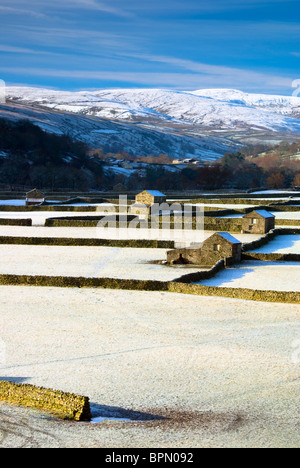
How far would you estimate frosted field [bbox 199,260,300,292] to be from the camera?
28.6 metres

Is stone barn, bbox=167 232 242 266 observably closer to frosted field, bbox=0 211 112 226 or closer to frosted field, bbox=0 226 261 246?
frosted field, bbox=0 226 261 246

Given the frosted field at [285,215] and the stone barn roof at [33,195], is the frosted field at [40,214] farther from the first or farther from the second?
the frosted field at [285,215]

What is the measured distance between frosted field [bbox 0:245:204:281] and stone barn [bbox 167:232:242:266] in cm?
114

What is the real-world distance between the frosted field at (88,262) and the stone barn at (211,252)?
1.14m

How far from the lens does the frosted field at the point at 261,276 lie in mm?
28625

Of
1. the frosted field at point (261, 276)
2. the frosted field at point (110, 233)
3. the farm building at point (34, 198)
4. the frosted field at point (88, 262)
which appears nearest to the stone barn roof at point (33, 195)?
the farm building at point (34, 198)

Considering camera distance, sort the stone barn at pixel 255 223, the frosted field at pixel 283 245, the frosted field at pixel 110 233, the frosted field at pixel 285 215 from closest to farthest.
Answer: the frosted field at pixel 283 245 → the frosted field at pixel 110 233 → the stone barn at pixel 255 223 → the frosted field at pixel 285 215

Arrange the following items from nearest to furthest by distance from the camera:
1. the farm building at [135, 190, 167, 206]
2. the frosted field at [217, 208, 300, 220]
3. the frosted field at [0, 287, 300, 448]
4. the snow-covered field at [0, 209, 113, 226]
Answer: the frosted field at [0, 287, 300, 448] → the frosted field at [217, 208, 300, 220] → the snow-covered field at [0, 209, 113, 226] → the farm building at [135, 190, 167, 206]

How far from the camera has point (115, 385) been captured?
→ 16328 millimetres

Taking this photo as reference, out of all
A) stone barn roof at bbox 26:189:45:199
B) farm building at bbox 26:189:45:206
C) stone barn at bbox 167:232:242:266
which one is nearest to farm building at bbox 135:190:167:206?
farm building at bbox 26:189:45:206

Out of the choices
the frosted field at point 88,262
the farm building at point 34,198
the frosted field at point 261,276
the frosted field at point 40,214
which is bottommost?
the frosted field at point 261,276

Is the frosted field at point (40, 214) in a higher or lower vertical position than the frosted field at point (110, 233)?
A: higher
